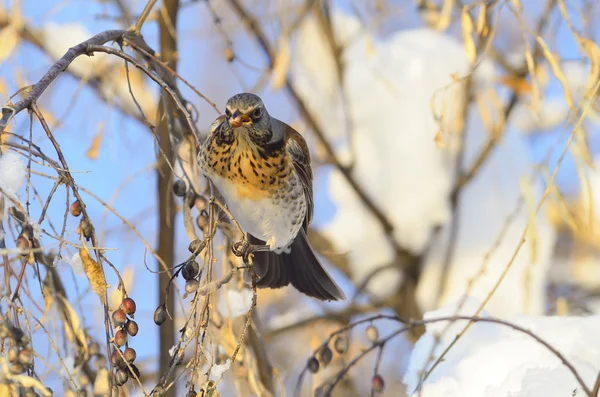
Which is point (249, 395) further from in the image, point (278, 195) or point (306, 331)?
point (306, 331)

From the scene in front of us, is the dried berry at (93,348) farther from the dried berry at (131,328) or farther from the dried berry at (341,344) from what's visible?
the dried berry at (341,344)

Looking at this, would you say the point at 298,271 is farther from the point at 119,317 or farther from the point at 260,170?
the point at 119,317

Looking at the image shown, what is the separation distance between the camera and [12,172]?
1.31 meters

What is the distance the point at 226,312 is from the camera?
7.39 ft

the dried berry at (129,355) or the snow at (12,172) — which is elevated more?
the snow at (12,172)

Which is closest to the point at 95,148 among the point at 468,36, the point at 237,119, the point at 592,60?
the point at 237,119

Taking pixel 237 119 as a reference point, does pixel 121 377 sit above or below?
below

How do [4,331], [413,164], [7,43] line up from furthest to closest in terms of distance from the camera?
1. [413,164]
2. [7,43]
3. [4,331]

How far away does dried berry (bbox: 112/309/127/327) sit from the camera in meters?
1.50

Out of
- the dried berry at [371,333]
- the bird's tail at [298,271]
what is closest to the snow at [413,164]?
the bird's tail at [298,271]

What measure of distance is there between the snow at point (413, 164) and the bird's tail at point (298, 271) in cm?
145

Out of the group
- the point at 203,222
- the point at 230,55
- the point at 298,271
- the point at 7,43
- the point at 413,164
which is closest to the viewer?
the point at 203,222

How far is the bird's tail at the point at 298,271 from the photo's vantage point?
2.92 m

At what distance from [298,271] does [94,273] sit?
162cm
